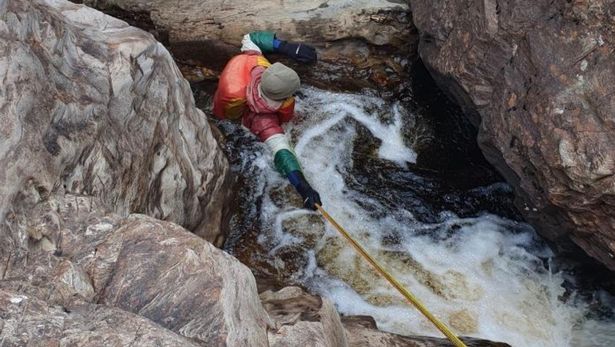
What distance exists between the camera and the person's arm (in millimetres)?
6070

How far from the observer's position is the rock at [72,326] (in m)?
2.40

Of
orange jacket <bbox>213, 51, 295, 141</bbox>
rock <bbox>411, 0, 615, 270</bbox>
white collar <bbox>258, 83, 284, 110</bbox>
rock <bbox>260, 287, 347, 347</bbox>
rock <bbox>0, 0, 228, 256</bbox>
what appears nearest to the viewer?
rock <bbox>0, 0, 228, 256</bbox>

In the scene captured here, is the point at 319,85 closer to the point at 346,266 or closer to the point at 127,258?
the point at 346,266

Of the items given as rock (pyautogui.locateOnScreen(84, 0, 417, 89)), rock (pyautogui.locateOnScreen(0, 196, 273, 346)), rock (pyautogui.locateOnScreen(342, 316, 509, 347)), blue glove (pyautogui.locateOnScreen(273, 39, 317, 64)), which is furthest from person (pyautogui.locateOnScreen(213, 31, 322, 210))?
rock (pyautogui.locateOnScreen(0, 196, 273, 346))

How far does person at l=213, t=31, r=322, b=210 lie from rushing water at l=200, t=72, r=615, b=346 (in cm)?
58

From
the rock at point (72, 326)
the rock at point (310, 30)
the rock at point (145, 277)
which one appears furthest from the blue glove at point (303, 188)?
the rock at point (72, 326)

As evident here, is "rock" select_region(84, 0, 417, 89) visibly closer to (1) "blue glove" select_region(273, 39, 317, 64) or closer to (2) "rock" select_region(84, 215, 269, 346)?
(1) "blue glove" select_region(273, 39, 317, 64)

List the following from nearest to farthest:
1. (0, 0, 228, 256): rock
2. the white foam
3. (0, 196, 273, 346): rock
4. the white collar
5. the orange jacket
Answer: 1. (0, 196, 273, 346): rock
2. (0, 0, 228, 256): rock
3. the white foam
4. the white collar
5. the orange jacket

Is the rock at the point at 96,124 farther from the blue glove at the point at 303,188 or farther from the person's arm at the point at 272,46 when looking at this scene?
the person's arm at the point at 272,46

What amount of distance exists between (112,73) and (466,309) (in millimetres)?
3612

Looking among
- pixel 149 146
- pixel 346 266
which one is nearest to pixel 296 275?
pixel 346 266

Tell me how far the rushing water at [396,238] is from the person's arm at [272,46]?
0.77 meters

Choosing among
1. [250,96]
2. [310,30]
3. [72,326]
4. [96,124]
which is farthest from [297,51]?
[72,326]

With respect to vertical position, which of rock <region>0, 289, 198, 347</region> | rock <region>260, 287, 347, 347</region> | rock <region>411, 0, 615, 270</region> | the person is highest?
rock <region>411, 0, 615, 270</region>
